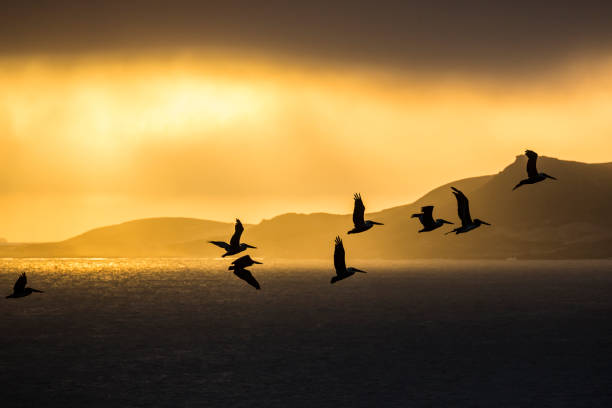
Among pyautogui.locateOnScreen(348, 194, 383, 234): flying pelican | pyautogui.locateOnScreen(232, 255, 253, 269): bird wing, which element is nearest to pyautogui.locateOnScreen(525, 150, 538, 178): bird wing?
pyautogui.locateOnScreen(348, 194, 383, 234): flying pelican

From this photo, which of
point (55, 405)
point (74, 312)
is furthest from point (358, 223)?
point (74, 312)

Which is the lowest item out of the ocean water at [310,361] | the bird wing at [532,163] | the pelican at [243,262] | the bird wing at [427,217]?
the ocean water at [310,361]

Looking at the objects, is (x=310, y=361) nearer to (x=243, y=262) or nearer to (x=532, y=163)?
(x=243, y=262)

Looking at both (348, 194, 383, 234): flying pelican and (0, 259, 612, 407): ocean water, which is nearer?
(348, 194, 383, 234): flying pelican

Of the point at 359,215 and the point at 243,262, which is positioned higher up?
the point at 359,215

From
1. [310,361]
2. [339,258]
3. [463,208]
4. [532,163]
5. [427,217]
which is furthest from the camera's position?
[310,361]

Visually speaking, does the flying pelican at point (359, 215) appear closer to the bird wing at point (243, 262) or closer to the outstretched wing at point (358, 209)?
the outstretched wing at point (358, 209)

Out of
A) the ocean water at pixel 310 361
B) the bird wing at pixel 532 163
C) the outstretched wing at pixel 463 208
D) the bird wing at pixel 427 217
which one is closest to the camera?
the bird wing at pixel 532 163

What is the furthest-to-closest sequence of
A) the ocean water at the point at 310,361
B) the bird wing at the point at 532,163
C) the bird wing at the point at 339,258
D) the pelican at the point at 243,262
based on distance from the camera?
the ocean water at the point at 310,361
the bird wing at the point at 339,258
the pelican at the point at 243,262
the bird wing at the point at 532,163

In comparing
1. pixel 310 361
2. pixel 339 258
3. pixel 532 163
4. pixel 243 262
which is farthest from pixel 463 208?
pixel 310 361

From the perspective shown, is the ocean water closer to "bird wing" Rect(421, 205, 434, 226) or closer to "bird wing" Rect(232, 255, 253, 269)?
"bird wing" Rect(421, 205, 434, 226)

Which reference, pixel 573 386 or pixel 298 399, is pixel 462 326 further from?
pixel 298 399

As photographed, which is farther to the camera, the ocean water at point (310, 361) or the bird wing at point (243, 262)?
the ocean water at point (310, 361)

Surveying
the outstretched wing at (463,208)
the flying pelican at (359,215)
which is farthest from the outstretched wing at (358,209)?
the outstretched wing at (463,208)
